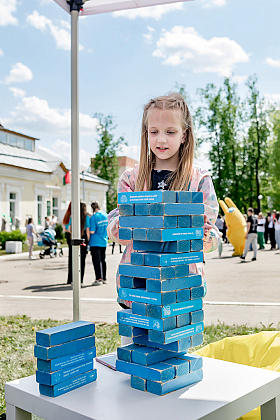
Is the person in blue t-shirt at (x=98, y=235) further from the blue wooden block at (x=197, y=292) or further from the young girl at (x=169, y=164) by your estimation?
the blue wooden block at (x=197, y=292)

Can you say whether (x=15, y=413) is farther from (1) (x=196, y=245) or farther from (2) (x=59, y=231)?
(2) (x=59, y=231)

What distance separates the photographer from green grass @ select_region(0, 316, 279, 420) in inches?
163

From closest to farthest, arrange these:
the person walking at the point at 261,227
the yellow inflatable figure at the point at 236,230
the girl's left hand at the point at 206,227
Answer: the girl's left hand at the point at 206,227 < the yellow inflatable figure at the point at 236,230 < the person walking at the point at 261,227

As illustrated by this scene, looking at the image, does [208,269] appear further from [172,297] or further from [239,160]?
[239,160]

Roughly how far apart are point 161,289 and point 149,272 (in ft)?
0.26

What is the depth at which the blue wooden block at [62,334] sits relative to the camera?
5.84 ft

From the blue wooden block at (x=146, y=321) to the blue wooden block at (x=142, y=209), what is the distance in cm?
39

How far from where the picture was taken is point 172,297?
67.1 inches

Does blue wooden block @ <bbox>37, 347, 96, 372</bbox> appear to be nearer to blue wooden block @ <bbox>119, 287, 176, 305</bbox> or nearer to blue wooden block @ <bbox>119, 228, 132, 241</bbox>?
blue wooden block @ <bbox>119, 287, 176, 305</bbox>

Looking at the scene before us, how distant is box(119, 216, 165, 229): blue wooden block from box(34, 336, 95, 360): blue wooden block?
519mm

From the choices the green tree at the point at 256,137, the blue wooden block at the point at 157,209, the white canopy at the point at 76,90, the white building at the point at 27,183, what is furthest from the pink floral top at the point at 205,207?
the green tree at the point at 256,137

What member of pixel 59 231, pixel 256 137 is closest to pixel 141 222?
pixel 59 231

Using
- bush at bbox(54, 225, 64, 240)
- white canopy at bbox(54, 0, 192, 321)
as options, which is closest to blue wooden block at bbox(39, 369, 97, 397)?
A: white canopy at bbox(54, 0, 192, 321)

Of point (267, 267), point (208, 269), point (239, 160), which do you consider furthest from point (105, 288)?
point (239, 160)
